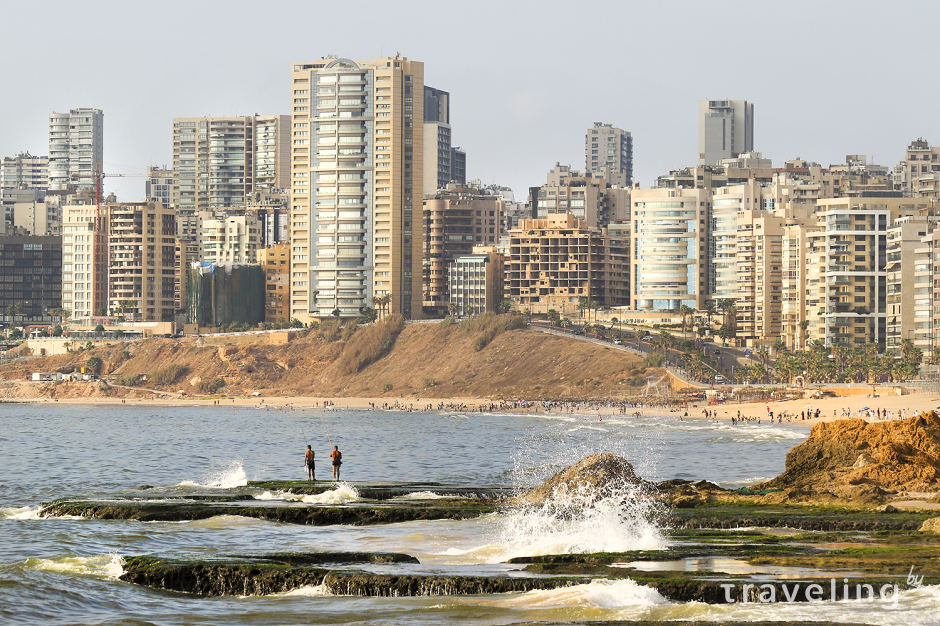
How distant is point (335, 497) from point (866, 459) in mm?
20958

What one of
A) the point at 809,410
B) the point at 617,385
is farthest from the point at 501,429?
the point at 617,385

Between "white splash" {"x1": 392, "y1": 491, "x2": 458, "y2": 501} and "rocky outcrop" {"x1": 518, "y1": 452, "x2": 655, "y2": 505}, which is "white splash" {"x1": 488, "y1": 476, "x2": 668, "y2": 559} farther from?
"white splash" {"x1": 392, "y1": 491, "x2": 458, "y2": 501}

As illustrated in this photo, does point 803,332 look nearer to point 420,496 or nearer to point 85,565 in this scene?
point 420,496

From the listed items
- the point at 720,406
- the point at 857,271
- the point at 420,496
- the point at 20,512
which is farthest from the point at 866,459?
the point at 857,271

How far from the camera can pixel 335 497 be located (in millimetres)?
51406

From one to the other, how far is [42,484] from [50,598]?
34.6 m

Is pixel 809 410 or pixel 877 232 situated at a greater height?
pixel 877 232

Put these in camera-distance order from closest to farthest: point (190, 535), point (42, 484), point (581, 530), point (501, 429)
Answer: point (581, 530)
point (190, 535)
point (42, 484)
point (501, 429)

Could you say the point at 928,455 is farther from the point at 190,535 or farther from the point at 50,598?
the point at 50,598

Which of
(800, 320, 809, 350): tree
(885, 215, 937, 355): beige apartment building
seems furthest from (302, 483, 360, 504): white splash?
(800, 320, 809, 350): tree

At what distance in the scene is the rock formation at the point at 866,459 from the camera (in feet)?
157

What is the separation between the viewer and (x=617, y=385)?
183 m

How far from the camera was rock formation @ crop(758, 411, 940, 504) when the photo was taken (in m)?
48.0

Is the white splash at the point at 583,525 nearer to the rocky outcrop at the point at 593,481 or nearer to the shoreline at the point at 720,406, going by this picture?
the rocky outcrop at the point at 593,481
